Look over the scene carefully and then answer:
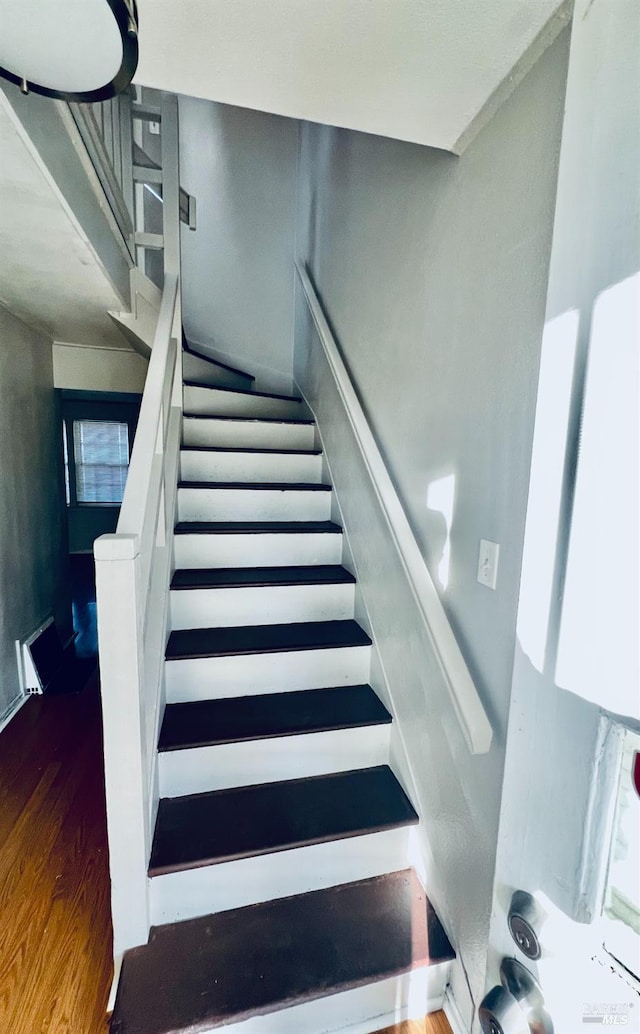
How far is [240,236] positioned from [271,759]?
3.31 m

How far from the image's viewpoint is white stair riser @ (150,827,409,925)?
1.26m

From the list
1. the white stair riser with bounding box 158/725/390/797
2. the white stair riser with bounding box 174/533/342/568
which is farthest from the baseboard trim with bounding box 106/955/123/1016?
the white stair riser with bounding box 174/533/342/568

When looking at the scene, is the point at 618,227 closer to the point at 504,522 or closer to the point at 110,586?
the point at 504,522

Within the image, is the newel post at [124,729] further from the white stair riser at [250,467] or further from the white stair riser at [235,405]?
the white stair riser at [235,405]

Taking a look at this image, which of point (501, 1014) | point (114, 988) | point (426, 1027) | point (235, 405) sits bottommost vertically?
point (426, 1027)

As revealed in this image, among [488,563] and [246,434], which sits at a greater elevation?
[246,434]

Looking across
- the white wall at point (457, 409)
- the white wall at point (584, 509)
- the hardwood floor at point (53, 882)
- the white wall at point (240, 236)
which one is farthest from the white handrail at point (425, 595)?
the white wall at point (240, 236)

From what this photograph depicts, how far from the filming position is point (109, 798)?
1133mm

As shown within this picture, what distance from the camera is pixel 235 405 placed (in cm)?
288

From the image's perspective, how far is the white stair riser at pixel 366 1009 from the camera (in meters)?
1.13

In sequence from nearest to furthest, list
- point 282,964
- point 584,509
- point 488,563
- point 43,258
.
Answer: point 584,509 → point 488,563 → point 282,964 → point 43,258

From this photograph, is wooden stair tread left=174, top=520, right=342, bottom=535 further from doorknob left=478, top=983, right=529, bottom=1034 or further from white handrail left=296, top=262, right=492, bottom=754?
doorknob left=478, top=983, right=529, bottom=1034

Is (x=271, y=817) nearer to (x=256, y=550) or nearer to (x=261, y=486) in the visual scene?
(x=256, y=550)

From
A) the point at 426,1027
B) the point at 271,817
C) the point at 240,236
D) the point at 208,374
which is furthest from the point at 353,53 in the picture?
the point at 240,236
